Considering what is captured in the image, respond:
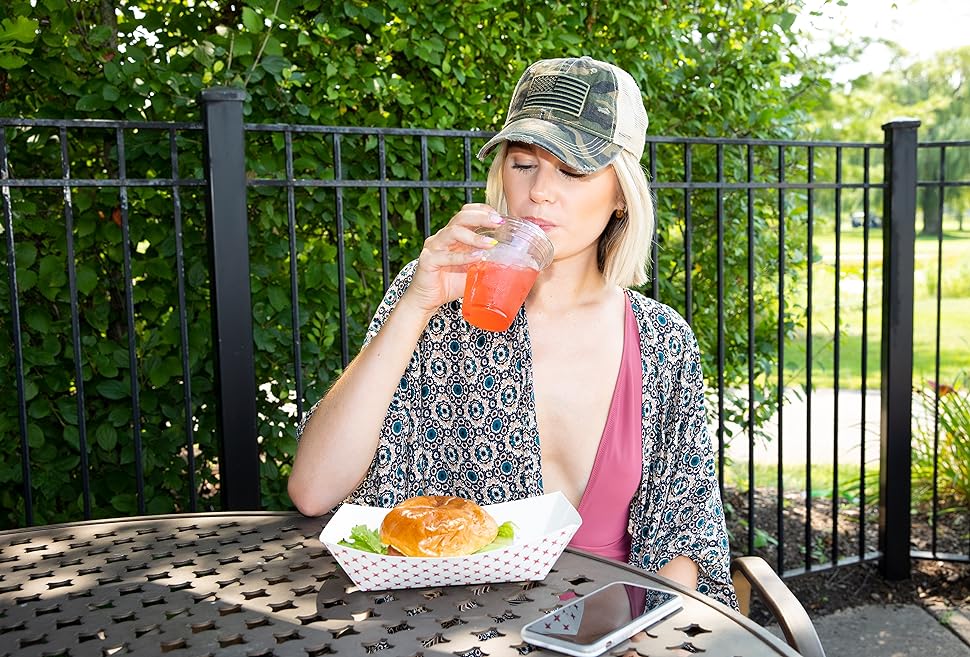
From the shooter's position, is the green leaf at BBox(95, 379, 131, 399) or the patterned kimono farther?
the green leaf at BBox(95, 379, 131, 399)

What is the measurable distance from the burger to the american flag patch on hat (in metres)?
0.84

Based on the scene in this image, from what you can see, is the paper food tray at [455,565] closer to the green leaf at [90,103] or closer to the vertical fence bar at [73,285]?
the vertical fence bar at [73,285]

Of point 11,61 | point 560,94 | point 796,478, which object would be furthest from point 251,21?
point 796,478

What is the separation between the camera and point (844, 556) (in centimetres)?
409

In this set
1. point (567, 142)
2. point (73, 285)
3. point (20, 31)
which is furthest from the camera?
point (73, 285)

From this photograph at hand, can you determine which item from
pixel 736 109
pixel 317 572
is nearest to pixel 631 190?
pixel 317 572

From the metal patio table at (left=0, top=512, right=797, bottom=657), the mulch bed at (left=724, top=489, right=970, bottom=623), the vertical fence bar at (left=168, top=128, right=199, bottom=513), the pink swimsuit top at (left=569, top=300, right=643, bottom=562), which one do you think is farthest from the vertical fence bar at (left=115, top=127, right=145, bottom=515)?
the mulch bed at (left=724, top=489, right=970, bottom=623)

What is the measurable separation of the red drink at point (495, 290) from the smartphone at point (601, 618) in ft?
1.69

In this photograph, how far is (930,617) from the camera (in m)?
3.44

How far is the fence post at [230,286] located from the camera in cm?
245

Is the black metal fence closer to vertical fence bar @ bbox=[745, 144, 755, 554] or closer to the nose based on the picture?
vertical fence bar @ bbox=[745, 144, 755, 554]

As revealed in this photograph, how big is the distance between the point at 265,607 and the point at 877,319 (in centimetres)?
1572

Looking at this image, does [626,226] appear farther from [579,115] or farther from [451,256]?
[451,256]

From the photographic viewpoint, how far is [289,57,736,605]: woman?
1.76m
